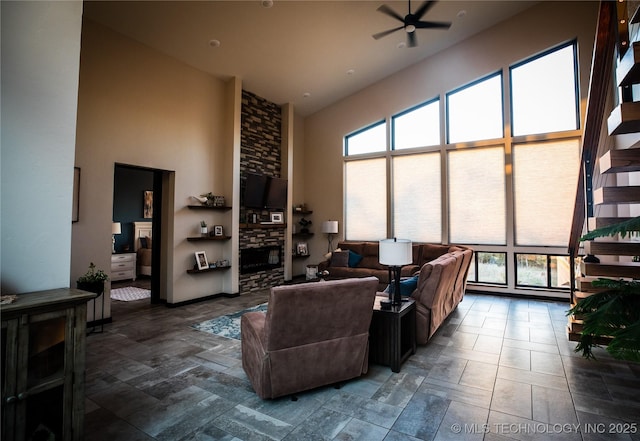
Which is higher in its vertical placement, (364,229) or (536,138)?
(536,138)

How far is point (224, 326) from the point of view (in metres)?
4.18

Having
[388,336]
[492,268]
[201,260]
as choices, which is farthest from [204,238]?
[492,268]

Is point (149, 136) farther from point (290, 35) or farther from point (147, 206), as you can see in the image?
point (147, 206)

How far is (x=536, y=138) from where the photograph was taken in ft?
18.8

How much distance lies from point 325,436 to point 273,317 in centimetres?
80

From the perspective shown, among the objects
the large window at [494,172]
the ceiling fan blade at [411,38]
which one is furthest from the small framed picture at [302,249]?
the ceiling fan blade at [411,38]

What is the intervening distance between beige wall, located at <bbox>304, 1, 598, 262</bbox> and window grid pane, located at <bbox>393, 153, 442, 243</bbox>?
133 centimetres

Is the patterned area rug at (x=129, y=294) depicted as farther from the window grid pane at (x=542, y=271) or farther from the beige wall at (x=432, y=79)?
the window grid pane at (x=542, y=271)

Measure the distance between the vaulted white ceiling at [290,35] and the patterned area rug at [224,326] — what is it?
4305mm

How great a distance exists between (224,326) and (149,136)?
10.4ft

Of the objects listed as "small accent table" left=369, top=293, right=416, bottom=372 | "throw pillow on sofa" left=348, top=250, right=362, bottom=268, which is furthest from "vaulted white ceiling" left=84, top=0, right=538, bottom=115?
"small accent table" left=369, top=293, right=416, bottom=372

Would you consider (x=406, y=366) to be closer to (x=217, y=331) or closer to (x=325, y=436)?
(x=325, y=436)

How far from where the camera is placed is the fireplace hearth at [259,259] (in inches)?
248

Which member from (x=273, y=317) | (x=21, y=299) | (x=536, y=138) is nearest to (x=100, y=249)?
(x=21, y=299)
